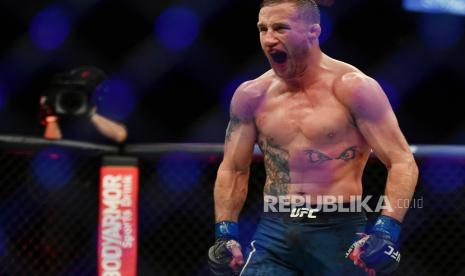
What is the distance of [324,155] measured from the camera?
1.95 m

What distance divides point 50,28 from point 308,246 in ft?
6.17

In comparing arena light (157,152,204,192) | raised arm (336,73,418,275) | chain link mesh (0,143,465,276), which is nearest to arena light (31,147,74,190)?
chain link mesh (0,143,465,276)

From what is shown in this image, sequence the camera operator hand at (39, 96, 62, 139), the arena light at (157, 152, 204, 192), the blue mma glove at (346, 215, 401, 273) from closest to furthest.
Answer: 1. the blue mma glove at (346, 215, 401, 273)
2. the arena light at (157, 152, 204, 192)
3. the camera operator hand at (39, 96, 62, 139)

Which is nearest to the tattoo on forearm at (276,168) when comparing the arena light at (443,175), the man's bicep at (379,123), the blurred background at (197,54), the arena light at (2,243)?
the man's bicep at (379,123)

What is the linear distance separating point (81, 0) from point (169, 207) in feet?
3.91

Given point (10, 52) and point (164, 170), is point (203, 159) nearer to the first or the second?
point (164, 170)

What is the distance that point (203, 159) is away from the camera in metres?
2.61

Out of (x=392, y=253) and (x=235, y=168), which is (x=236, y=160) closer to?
(x=235, y=168)

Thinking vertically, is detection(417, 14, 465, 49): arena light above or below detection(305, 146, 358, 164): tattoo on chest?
above

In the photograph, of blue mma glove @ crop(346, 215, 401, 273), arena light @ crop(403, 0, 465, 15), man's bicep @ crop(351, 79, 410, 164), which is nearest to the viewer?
blue mma glove @ crop(346, 215, 401, 273)

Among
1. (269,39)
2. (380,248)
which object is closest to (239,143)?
(269,39)

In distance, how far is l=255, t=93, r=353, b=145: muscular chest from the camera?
1.95m

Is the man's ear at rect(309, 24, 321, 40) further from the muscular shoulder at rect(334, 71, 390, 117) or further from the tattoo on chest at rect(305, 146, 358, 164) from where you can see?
the tattoo on chest at rect(305, 146, 358, 164)

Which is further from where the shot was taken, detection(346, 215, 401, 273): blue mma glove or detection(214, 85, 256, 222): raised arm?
detection(214, 85, 256, 222): raised arm
